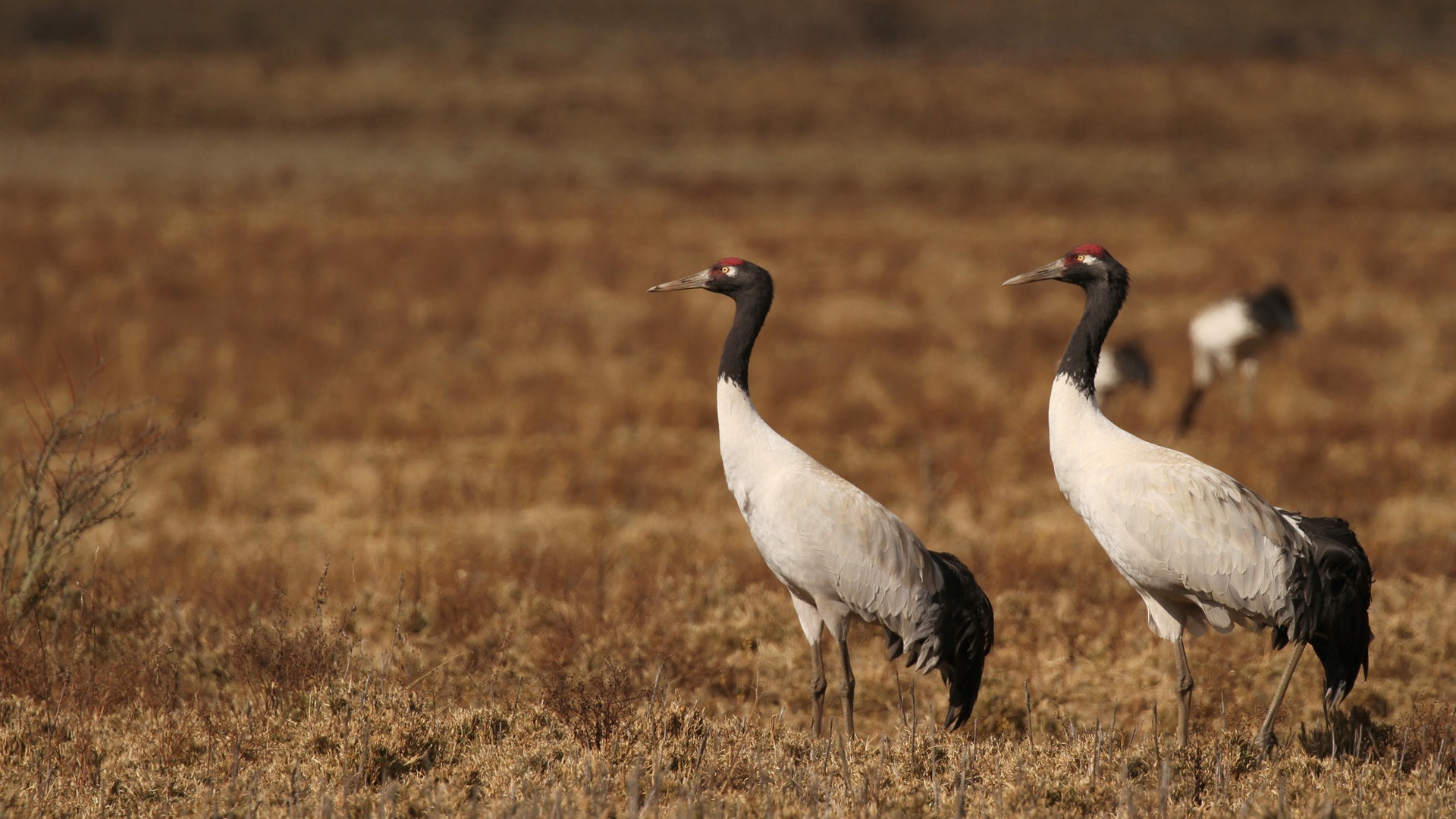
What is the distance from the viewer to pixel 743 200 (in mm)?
27641

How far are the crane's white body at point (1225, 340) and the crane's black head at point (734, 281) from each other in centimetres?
831

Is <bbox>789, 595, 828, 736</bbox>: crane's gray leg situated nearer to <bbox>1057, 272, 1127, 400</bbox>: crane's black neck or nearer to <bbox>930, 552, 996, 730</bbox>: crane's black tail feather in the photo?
<bbox>930, 552, 996, 730</bbox>: crane's black tail feather

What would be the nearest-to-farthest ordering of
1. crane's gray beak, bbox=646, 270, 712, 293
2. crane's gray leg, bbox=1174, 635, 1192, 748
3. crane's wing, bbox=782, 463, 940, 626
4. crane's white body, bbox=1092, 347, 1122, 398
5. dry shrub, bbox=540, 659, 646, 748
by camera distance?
dry shrub, bbox=540, 659, 646, 748 < crane's gray leg, bbox=1174, 635, 1192, 748 < crane's wing, bbox=782, 463, 940, 626 < crane's gray beak, bbox=646, 270, 712, 293 < crane's white body, bbox=1092, 347, 1122, 398

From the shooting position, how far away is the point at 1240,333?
1312cm

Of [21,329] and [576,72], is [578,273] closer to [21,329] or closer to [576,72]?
Answer: [21,329]

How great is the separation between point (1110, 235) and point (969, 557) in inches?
634

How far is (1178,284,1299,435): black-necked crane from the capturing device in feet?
43.2

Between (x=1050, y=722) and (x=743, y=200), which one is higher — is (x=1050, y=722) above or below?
below

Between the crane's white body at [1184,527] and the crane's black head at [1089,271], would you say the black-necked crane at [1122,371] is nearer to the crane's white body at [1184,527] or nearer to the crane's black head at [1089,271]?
the crane's black head at [1089,271]

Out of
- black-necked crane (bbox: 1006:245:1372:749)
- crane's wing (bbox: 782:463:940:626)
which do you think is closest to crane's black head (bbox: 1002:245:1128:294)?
black-necked crane (bbox: 1006:245:1372:749)

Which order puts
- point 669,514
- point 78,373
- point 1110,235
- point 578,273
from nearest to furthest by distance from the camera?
point 669,514 → point 78,373 → point 578,273 → point 1110,235

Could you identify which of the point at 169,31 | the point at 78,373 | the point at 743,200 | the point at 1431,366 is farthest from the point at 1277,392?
the point at 169,31

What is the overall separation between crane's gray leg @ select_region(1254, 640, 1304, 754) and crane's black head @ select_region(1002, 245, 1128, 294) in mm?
1657

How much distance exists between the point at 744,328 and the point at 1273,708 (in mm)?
2661
